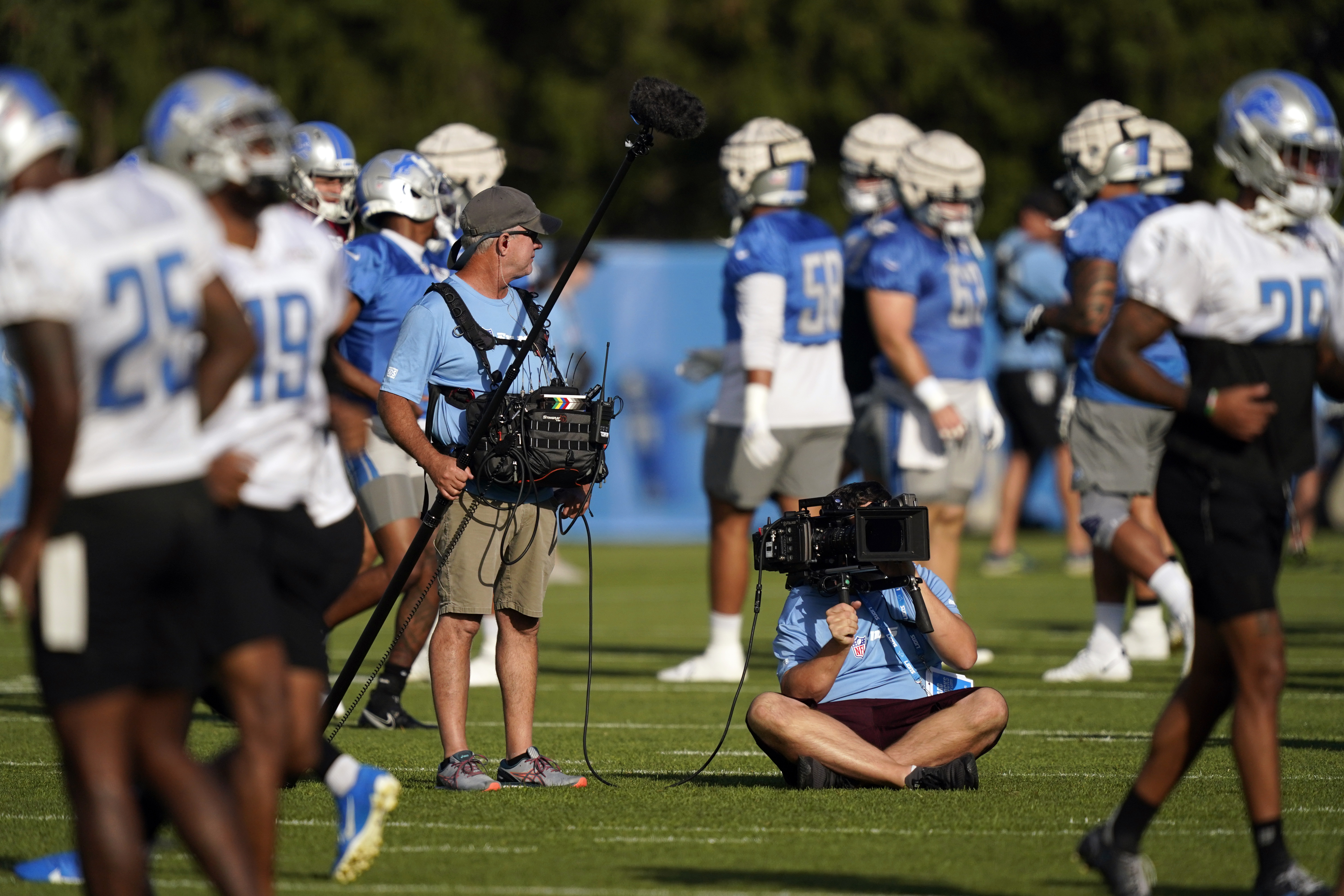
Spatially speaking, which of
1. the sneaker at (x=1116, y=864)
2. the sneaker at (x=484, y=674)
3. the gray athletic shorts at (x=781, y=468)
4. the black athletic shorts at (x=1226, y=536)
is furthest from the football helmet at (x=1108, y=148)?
the sneaker at (x=1116, y=864)

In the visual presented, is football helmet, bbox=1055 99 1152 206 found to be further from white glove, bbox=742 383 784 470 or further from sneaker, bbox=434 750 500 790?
sneaker, bbox=434 750 500 790

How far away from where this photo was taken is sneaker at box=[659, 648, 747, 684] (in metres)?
10.0

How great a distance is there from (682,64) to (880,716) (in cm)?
1764

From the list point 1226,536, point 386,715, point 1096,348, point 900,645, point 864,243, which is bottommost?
point 386,715

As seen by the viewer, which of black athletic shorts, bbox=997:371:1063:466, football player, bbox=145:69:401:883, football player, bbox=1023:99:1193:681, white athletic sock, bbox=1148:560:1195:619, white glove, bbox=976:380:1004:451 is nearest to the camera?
football player, bbox=145:69:401:883

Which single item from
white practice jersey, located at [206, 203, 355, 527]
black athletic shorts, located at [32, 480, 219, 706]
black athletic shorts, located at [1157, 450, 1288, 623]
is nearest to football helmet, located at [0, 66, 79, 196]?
white practice jersey, located at [206, 203, 355, 527]

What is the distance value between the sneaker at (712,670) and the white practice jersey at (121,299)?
5997 millimetres

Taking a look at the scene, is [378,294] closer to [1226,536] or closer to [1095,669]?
[1095,669]

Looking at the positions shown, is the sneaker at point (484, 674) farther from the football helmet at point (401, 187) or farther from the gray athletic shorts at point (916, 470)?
the football helmet at point (401, 187)

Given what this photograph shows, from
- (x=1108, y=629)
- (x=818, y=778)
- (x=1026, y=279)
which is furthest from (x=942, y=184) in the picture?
(x=1026, y=279)

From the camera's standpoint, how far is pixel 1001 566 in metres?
15.9

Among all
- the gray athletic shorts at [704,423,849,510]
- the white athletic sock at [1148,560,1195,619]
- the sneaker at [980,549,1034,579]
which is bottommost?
the sneaker at [980,549,1034,579]

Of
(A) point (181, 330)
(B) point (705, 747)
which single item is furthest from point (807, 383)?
(A) point (181, 330)

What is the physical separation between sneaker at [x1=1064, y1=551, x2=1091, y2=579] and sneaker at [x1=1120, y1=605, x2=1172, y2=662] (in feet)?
15.7
